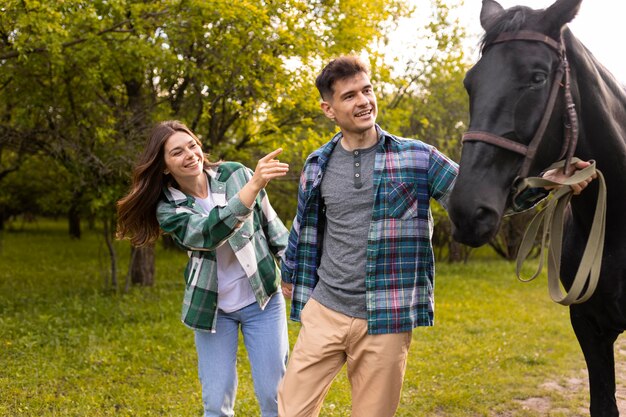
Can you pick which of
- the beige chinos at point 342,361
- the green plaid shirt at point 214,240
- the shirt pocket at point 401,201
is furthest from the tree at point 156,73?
the beige chinos at point 342,361

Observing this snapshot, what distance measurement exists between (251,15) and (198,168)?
437 cm

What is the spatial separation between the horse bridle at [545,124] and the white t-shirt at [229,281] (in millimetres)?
1549

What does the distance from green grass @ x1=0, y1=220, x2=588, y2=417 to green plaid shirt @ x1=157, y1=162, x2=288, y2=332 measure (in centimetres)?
184

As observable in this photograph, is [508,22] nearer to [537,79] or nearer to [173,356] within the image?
[537,79]

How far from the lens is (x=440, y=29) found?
458 inches

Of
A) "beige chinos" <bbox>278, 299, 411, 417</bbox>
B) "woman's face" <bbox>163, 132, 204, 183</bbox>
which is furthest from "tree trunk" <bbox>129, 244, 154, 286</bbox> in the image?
"beige chinos" <bbox>278, 299, 411, 417</bbox>

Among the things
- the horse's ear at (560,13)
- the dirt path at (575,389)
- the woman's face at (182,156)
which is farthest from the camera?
the dirt path at (575,389)

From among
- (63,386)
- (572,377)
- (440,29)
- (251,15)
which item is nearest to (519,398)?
(572,377)

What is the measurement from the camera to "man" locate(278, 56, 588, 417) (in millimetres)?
2490

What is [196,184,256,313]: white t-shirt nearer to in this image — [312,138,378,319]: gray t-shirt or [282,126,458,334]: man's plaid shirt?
[312,138,378,319]: gray t-shirt

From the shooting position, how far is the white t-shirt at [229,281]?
10.3 ft

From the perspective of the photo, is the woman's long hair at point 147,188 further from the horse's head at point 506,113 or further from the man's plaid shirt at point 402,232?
the horse's head at point 506,113

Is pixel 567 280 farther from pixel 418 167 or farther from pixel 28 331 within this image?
pixel 28 331

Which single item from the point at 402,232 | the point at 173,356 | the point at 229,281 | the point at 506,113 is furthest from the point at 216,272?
the point at 173,356
